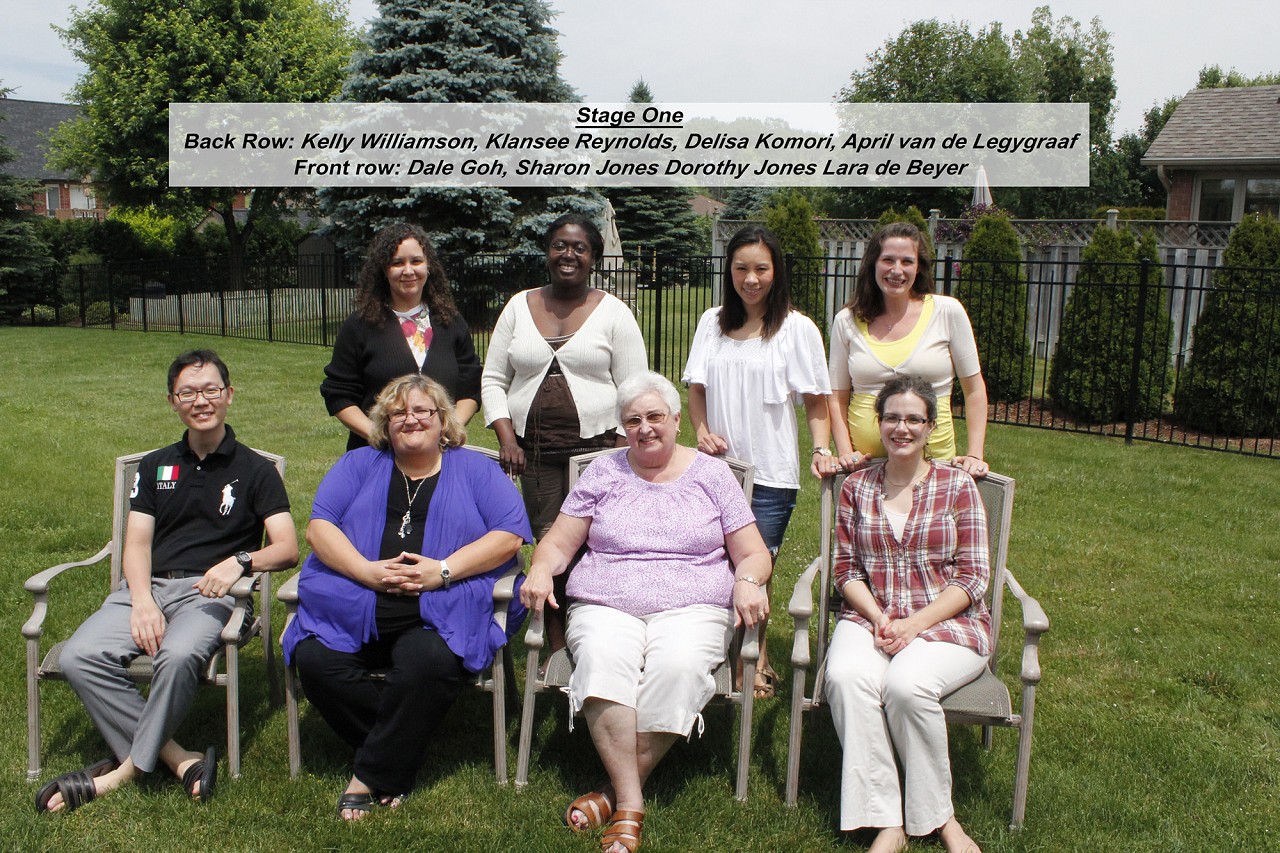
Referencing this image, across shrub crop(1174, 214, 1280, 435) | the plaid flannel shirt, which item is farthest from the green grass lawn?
shrub crop(1174, 214, 1280, 435)

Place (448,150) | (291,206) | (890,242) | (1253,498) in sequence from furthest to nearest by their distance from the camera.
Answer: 1. (291,206)
2. (448,150)
3. (1253,498)
4. (890,242)

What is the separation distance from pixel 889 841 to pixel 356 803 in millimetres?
1710

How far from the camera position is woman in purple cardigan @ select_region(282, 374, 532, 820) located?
3258 millimetres

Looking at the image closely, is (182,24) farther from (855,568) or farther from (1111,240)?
(855,568)

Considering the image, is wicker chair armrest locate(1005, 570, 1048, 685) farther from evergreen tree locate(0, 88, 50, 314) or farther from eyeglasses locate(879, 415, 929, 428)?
evergreen tree locate(0, 88, 50, 314)

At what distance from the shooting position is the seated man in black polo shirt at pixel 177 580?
3.27m

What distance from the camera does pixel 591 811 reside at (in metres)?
3.15

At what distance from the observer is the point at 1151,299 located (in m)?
9.92

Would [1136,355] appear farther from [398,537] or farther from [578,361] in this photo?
[398,537]

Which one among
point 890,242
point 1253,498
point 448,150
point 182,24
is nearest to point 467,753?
point 890,242

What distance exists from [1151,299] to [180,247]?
2997cm

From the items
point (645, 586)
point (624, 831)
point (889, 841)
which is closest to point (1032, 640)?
point (889, 841)

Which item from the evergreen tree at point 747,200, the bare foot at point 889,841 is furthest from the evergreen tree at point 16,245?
the evergreen tree at point 747,200
